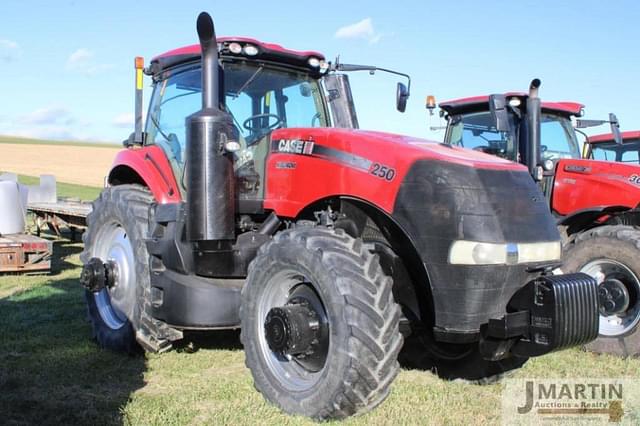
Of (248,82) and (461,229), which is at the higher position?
(248,82)

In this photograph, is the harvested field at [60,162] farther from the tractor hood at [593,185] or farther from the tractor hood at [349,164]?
the tractor hood at [349,164]

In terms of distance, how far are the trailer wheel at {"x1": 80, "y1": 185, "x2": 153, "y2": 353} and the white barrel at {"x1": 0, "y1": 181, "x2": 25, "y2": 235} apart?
176 inches

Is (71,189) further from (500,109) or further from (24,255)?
(500,109)

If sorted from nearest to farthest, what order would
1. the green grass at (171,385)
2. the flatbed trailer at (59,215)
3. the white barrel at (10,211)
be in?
the green grass at (171,385) < the white barrel at (10,211) < the flatbed trailer at (59,215)

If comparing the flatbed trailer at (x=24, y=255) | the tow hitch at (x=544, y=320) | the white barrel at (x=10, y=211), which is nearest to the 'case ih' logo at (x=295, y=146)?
the tow hitch at (x=544, y=320)

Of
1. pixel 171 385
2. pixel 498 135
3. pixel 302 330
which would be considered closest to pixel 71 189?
pixel 498 135

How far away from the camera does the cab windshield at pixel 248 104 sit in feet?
15.1

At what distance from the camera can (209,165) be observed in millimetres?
4043

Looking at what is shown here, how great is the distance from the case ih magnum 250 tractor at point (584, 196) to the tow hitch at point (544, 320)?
2032mm

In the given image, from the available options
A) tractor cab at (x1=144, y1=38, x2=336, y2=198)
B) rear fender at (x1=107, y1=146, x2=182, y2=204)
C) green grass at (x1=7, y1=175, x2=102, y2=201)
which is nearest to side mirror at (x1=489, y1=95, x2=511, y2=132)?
tractor cab at (x1=144, y1=38, x2=336, y2=198)

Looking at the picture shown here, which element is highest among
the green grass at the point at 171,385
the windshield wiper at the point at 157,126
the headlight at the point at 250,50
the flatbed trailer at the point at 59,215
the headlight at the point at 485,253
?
the headlight at the point at 250,50

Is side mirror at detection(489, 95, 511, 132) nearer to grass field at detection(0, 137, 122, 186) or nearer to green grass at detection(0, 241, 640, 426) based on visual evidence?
green grass at detection(0, 241, 640, 426)

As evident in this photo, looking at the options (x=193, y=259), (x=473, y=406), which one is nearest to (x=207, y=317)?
(x=193, y=259)

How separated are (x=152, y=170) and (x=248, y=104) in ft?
3.19
